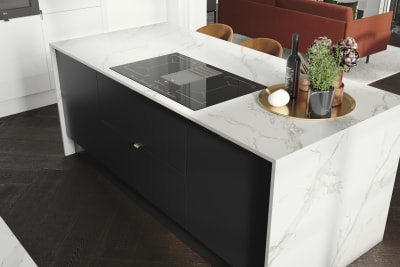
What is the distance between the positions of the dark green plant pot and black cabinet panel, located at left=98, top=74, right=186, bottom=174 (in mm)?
696

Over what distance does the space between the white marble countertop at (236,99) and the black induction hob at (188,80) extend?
0.07 m

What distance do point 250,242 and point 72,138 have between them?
2186mm

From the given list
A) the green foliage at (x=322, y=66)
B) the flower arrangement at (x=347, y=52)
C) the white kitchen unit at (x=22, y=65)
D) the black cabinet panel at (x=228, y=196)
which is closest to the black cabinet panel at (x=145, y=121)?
the black cabinet panel at (x=228, y=196)

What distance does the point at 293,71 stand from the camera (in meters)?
2.91

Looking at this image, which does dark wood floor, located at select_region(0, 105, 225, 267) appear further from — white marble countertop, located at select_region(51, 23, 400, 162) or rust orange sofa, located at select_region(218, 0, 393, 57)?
rust orange sofa, located at select_region(218, 0, 393, 57)

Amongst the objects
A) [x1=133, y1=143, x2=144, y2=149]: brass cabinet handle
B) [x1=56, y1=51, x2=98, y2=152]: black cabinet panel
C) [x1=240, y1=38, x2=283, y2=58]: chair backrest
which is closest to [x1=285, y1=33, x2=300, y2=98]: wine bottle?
[x1=133, y1=143, x2=144, y2=149]: brass cabinet handle

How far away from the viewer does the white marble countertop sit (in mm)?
2568

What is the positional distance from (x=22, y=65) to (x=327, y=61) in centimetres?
345

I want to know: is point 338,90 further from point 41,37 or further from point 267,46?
point 41,37

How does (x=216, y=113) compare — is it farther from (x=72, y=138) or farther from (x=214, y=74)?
(x=72, y=138)

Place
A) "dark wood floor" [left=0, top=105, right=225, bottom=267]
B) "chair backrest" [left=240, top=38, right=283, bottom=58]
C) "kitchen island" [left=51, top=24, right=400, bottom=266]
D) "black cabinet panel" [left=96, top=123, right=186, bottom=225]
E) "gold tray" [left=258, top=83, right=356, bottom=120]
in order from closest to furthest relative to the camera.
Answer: "kitchen island" [left=51, top=24, right=400, bottom=266]
"gold tray" [left=258, top=83, right=356, bottom=120]
"black cabinet panel" [left=96, top=123, right=186, bottom=225]
"dark wood floor" [left=0, top=105, right=225, bottom=267]
"chair backrest" [left=240, top=38, right=283, bottom=58]

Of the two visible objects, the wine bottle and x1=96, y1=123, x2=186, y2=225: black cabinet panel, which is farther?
x1=96, y1=123, x2=186, y2=225: black cabinet panel

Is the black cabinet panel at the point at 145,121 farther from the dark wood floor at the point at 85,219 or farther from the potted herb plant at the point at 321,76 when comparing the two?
the potted herb plant at the point at 321,76

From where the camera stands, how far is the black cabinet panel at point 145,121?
303 cm
